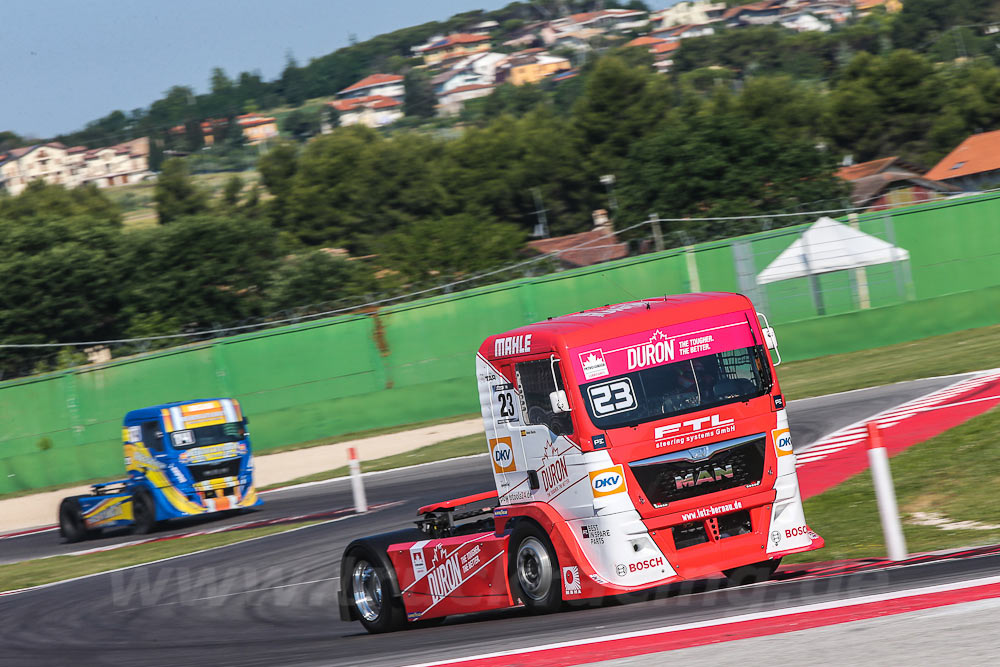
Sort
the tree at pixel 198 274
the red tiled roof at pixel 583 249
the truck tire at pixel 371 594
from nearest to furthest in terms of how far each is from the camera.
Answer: the truck tire at pixel 371 594 < the tree at pixel 198 274 < the red tiled roof at pixel 583 249

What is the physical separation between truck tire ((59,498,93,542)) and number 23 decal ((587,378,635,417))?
1556 cm

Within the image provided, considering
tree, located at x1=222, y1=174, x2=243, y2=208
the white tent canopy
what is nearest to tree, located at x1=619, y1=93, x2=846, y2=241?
the white tent canopy

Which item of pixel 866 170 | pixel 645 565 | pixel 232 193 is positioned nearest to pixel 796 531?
pixel 645 565

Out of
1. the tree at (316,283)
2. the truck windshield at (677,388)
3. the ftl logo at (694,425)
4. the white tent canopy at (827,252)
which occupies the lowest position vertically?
the ftl logo at (694,425)

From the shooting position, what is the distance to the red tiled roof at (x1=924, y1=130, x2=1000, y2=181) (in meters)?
75.5

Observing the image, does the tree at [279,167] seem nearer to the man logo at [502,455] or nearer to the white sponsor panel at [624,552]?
the man logo at [502,455]

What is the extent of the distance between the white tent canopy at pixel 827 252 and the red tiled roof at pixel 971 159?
47.9m

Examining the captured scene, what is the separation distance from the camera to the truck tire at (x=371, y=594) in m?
9.78

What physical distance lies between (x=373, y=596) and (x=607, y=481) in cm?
304

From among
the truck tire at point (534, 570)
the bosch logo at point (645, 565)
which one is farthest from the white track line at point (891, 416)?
the bosch logo at point (645, 565)

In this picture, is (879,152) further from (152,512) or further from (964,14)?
(964,14)

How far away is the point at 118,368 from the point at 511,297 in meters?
11.8

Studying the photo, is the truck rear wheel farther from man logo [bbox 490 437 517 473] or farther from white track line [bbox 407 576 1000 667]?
white track line [bbox 407 576 1000 667]

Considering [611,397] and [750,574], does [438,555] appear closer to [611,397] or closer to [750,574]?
[611,397]
